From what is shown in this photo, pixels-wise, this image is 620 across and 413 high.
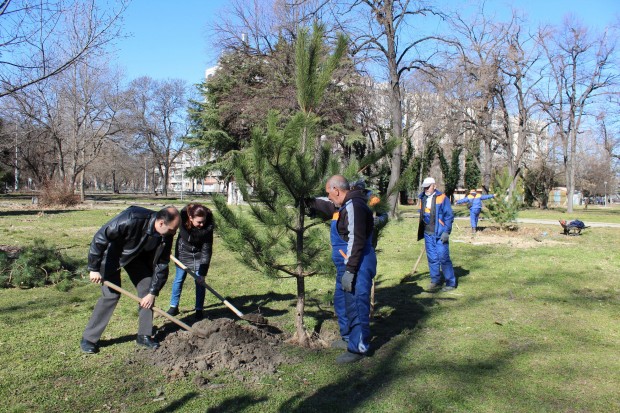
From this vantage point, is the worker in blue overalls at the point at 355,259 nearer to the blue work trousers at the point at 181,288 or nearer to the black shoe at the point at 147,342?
the black shoe at the point at 147,342

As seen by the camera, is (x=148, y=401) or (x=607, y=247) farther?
(x=607, y=247)

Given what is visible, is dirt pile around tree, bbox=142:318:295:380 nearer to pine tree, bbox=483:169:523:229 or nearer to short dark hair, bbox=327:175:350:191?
short dark hair, bbox=327:175:350:191

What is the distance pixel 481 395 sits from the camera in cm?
367

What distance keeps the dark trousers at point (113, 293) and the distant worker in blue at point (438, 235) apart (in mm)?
4477

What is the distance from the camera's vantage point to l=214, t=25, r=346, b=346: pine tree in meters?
4.27

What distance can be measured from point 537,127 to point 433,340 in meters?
38.5

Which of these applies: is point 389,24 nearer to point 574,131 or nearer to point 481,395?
point 481,395

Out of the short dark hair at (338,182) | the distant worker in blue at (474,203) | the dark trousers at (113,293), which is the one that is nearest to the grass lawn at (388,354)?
the dark trousers at (113,293)

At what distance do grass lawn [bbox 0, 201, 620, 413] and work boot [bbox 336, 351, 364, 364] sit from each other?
0.07 metres

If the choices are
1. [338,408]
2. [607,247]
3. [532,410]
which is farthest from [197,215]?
[607,247]

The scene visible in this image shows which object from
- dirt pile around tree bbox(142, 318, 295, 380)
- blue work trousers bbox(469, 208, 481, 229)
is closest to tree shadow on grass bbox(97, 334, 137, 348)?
dirt pile around tree bbox(142, 318, 295, 380)

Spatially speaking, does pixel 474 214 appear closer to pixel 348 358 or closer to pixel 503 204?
pixel 503 204

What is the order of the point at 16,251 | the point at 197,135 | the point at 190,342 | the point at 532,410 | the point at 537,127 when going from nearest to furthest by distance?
the point at 532,410 < the point at 190,342 < the point at 16,251 < the point at 197,135 < the point at 537,127

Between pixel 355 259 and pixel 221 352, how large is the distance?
145 cm
